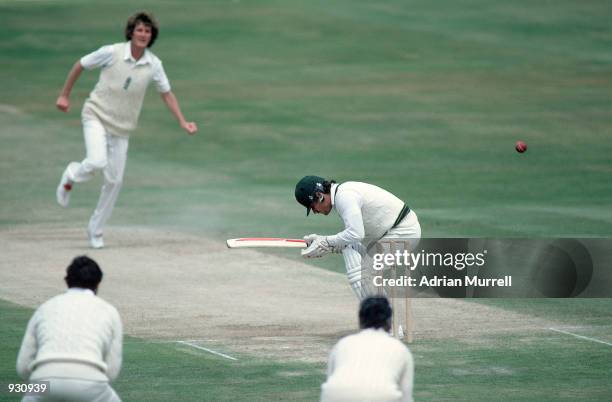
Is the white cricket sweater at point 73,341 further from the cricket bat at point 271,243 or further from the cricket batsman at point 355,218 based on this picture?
the cricket bat at point 271,243

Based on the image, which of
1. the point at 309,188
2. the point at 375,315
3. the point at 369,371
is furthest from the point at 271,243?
the point at 369,371

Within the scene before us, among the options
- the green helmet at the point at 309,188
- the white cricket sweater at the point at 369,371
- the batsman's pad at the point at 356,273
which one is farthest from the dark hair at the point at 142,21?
the white cricket sweater at the point at 369,371

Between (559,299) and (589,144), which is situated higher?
(589,144)

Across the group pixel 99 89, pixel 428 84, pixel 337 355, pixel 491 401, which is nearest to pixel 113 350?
pixel 337 355

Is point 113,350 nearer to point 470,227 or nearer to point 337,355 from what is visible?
point 337,355

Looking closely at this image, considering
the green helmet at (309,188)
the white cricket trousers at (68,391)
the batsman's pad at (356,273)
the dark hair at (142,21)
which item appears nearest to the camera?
the white cricket trousers at (68,391)

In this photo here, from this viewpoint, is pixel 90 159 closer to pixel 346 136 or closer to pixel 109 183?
pixel 109 183

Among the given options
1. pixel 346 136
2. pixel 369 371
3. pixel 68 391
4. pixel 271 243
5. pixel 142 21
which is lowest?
pixel 68 391
